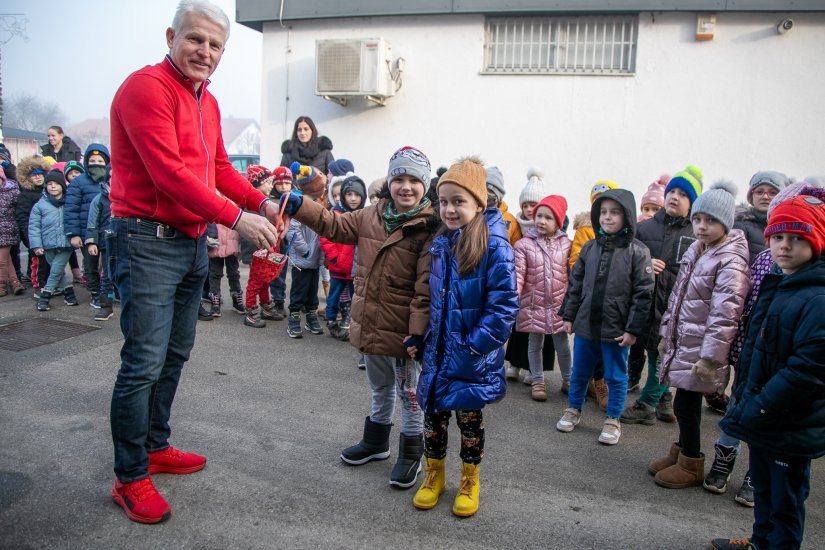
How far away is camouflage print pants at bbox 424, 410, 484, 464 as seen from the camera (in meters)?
2.99

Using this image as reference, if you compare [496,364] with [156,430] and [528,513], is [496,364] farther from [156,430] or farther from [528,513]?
[156,430]

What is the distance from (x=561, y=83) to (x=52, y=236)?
761 centimetres

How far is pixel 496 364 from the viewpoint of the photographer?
2992 millimetres

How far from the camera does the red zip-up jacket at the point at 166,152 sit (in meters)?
2.59

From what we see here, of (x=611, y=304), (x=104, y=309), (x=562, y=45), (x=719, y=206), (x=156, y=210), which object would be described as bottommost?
(x=104, y=309)

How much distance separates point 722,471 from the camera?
3.35 metres

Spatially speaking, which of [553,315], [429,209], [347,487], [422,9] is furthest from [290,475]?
[422,9]

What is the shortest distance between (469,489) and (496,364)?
2.13 ft

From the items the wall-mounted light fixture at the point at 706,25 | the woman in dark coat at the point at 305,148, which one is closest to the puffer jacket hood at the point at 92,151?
the woman in dark coat at the point at 305,148

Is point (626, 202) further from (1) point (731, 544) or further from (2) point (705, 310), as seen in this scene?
(1) point (731, 544)

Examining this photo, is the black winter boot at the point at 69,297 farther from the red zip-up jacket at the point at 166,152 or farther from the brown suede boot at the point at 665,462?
the brown suede boot at the point at 665,462

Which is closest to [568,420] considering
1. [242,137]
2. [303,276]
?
[303,276]

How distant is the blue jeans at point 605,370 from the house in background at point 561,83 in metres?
5.92

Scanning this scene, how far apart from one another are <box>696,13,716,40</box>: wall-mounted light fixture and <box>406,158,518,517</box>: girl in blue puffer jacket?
7.66m
